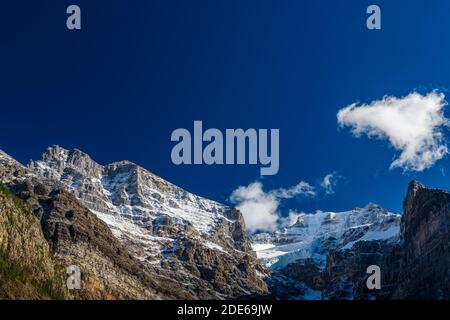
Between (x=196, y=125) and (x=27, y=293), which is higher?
(x=196, y=125)
